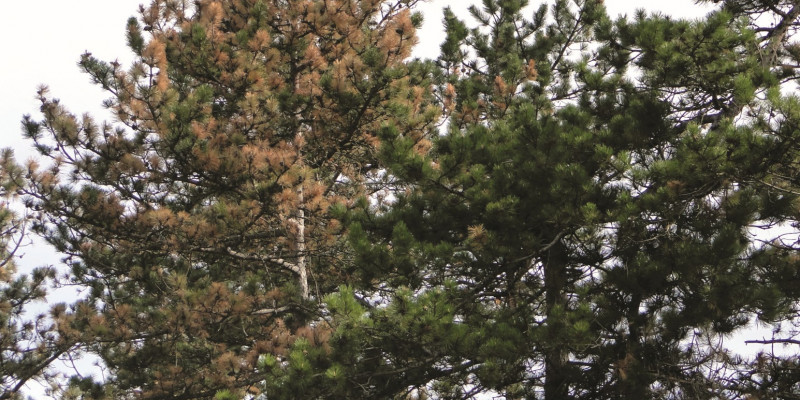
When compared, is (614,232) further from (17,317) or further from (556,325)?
(17,317)

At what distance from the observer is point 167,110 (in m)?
7.76

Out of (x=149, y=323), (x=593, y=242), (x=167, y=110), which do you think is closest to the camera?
(x=593, y=242)

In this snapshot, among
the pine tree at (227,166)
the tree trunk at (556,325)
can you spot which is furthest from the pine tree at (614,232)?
the pine tree at (227,166)

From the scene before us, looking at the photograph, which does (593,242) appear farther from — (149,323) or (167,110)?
(149,323)

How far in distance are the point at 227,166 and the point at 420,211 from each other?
235 centimetres

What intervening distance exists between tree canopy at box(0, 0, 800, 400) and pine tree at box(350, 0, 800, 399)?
0.02 m

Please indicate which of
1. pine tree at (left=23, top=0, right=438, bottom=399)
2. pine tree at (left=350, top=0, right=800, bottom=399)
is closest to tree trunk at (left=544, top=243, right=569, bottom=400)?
pine tree at (left=350, top=0, right=800, bottom=399)

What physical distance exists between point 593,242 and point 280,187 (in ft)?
10.4

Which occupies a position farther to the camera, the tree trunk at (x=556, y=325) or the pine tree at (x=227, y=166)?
the pine tree at (x=227, y=166)

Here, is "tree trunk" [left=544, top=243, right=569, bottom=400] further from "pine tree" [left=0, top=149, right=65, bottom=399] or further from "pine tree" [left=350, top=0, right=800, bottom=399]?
"pine tree" [left=0, top=149, right=65, bottom=399]

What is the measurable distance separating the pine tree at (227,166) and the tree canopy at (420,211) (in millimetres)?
32

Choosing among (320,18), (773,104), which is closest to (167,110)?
(320,18)

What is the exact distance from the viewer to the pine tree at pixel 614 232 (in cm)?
568

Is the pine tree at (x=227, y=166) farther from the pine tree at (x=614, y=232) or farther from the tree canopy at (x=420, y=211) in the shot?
the pine tree at (x=614, y=232)
